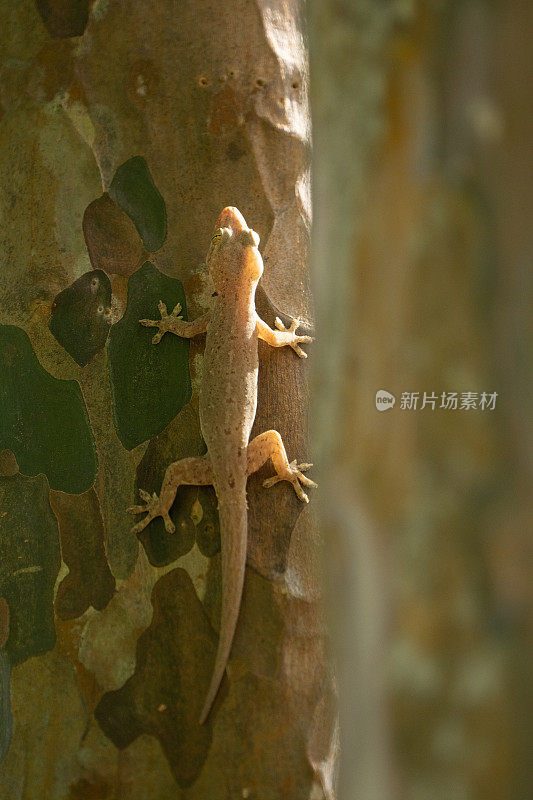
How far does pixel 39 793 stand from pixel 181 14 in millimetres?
3211

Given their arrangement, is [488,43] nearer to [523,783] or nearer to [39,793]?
[523,783]

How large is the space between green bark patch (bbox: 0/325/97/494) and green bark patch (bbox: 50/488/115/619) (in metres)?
0.06

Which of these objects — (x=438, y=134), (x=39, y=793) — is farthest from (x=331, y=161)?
(x=39, y=793)

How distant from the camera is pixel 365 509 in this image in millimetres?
946

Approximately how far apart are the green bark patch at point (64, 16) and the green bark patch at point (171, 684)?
7.74 ft

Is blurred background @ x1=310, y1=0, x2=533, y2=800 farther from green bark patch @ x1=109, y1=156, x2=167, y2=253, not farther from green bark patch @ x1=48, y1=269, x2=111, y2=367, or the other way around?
green bark patch @ x1=48, y1=269, x2=111, y2=367

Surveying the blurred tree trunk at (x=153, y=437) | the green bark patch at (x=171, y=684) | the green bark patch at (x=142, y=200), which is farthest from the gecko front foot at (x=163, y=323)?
the green bark patch at (x=171, y=684)

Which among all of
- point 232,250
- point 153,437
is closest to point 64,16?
point 232,250

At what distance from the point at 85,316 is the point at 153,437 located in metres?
0.62

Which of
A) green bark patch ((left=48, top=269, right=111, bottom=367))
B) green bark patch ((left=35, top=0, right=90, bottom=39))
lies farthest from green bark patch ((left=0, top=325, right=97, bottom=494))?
green bark patch ((left=35, top=0, right=90, bottom=39))

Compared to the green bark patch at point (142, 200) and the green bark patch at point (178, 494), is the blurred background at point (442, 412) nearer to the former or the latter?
the green bark patch at point (178, 494)

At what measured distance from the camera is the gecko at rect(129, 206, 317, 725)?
236 cm

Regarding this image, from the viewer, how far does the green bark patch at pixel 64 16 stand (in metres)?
2.61

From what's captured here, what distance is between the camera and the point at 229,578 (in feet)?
7.34
